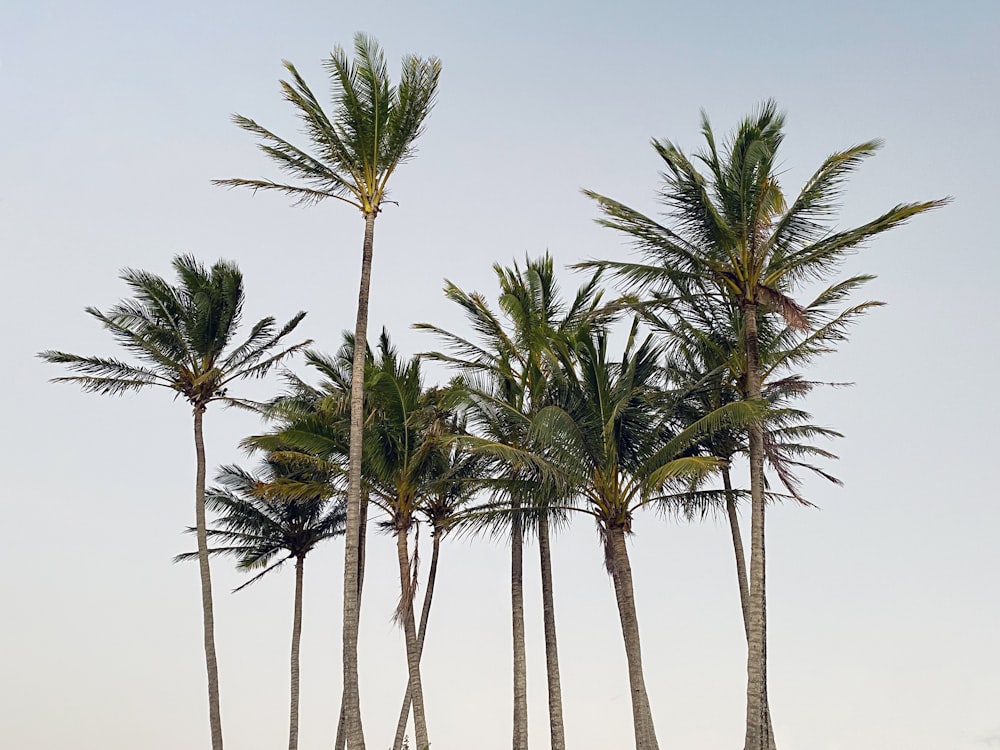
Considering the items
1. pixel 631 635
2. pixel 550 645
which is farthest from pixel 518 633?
pixel 631 635

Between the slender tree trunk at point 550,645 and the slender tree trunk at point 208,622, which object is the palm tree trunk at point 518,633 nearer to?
the slender tree trunk at point 550,645

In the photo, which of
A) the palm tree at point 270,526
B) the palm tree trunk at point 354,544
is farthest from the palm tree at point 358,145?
the palm tree at point 270,526

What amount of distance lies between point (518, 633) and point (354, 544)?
243 inches

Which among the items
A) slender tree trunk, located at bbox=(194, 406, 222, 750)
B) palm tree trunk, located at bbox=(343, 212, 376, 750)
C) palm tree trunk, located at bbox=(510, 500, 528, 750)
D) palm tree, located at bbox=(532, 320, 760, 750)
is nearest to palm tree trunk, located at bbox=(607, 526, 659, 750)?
palm tree, located at bbox=(532, 320, 760, 750)

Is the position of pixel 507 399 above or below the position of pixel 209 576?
above

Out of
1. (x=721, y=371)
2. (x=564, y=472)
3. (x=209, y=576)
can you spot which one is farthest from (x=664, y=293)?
(x=209, y=576)

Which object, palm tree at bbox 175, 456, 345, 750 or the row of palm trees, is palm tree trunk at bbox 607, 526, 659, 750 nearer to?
the row of palm trees

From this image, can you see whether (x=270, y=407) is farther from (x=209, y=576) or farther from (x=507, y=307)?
(x=507, y=307)

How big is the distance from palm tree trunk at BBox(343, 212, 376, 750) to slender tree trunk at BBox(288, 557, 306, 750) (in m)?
9.46

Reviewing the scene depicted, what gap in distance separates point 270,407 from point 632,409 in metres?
9.47

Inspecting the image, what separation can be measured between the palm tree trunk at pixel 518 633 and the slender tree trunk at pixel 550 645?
533 millimetres

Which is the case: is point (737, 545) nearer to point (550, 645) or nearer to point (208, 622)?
point (550, 645)

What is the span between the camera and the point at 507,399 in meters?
24.9

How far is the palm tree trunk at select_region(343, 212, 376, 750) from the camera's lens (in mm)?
19625
